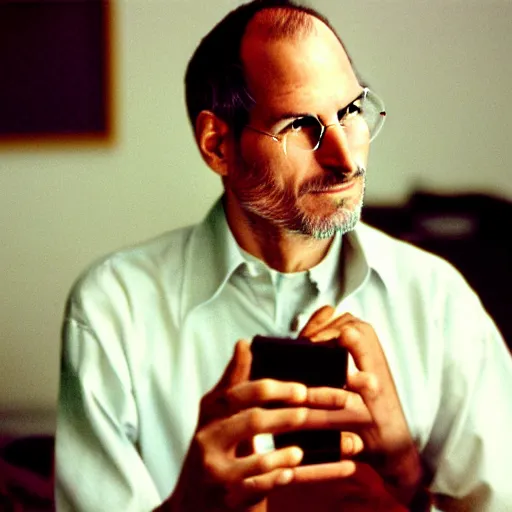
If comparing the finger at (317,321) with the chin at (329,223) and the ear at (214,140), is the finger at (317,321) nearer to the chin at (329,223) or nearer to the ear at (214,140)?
the chin at (329,223)

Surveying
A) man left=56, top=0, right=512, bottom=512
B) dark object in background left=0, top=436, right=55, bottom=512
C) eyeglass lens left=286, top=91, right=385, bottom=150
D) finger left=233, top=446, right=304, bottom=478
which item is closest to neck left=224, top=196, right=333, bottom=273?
man left=56, top=0, right=512, bottom=512

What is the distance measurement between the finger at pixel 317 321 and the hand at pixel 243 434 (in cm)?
7

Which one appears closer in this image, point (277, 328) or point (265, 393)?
point (265, 393)

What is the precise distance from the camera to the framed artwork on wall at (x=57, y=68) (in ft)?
2.56

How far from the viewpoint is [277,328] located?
0.73 meters

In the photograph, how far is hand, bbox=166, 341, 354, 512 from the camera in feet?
2.05

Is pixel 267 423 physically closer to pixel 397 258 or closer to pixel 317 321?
pixel 317 321

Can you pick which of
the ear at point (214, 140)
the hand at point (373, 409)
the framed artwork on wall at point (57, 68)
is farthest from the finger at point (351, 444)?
the framed artwork on wall at point (57, 68)

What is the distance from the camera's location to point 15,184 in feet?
2.62

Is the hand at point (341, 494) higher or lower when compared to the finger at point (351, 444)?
lower

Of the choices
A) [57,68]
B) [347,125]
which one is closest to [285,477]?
[347,125]

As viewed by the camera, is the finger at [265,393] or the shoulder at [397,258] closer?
the finger at [265,393]

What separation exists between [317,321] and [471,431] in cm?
22

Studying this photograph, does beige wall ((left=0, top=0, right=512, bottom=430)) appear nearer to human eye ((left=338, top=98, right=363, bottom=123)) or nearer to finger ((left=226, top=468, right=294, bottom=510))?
human eye ((left=338, top=98, right=363, bottom=123))
